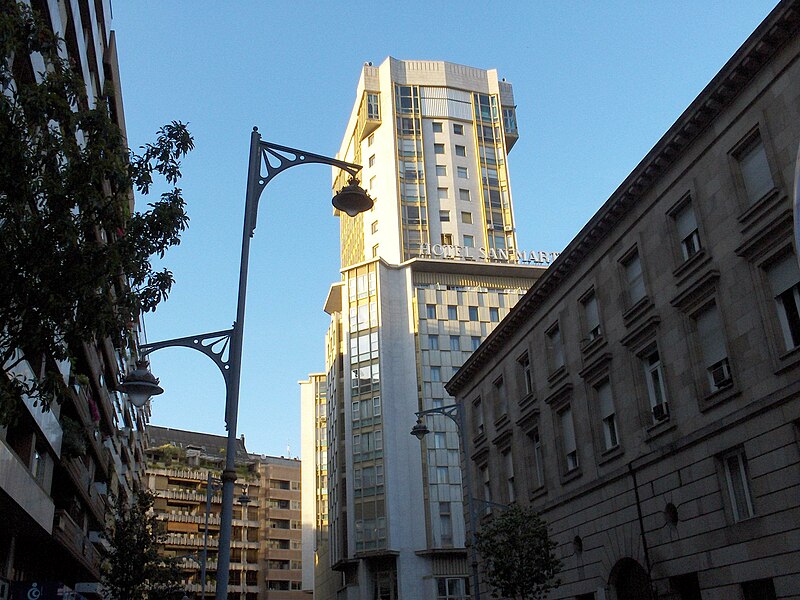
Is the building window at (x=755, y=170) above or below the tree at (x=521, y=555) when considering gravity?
above

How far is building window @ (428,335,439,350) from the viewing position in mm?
71438

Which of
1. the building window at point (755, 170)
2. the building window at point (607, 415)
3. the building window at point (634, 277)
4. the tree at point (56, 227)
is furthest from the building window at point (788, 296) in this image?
the tree at point (56, 227)

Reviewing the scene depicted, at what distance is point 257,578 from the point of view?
4099 inches

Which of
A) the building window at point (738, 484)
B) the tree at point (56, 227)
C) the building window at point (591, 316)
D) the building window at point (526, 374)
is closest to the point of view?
the tree at point (56, 227)

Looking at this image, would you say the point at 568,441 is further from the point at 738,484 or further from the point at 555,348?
the point at 738,484

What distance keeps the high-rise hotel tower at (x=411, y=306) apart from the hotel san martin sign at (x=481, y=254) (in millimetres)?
130

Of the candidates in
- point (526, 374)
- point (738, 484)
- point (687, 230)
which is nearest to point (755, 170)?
point (687, 230)

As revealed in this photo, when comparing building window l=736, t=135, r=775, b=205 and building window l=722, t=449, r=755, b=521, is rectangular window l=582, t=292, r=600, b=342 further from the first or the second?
building window l=736, t=135, r=775, b=205

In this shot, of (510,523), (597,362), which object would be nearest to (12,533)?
(510,523)

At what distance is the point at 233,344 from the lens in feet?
38.5

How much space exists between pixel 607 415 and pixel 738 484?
6813mm

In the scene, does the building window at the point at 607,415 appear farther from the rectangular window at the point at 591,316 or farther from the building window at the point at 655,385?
the building window at the point at 655,385

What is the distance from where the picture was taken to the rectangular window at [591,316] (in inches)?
1112

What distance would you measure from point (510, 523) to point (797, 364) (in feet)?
40.6
